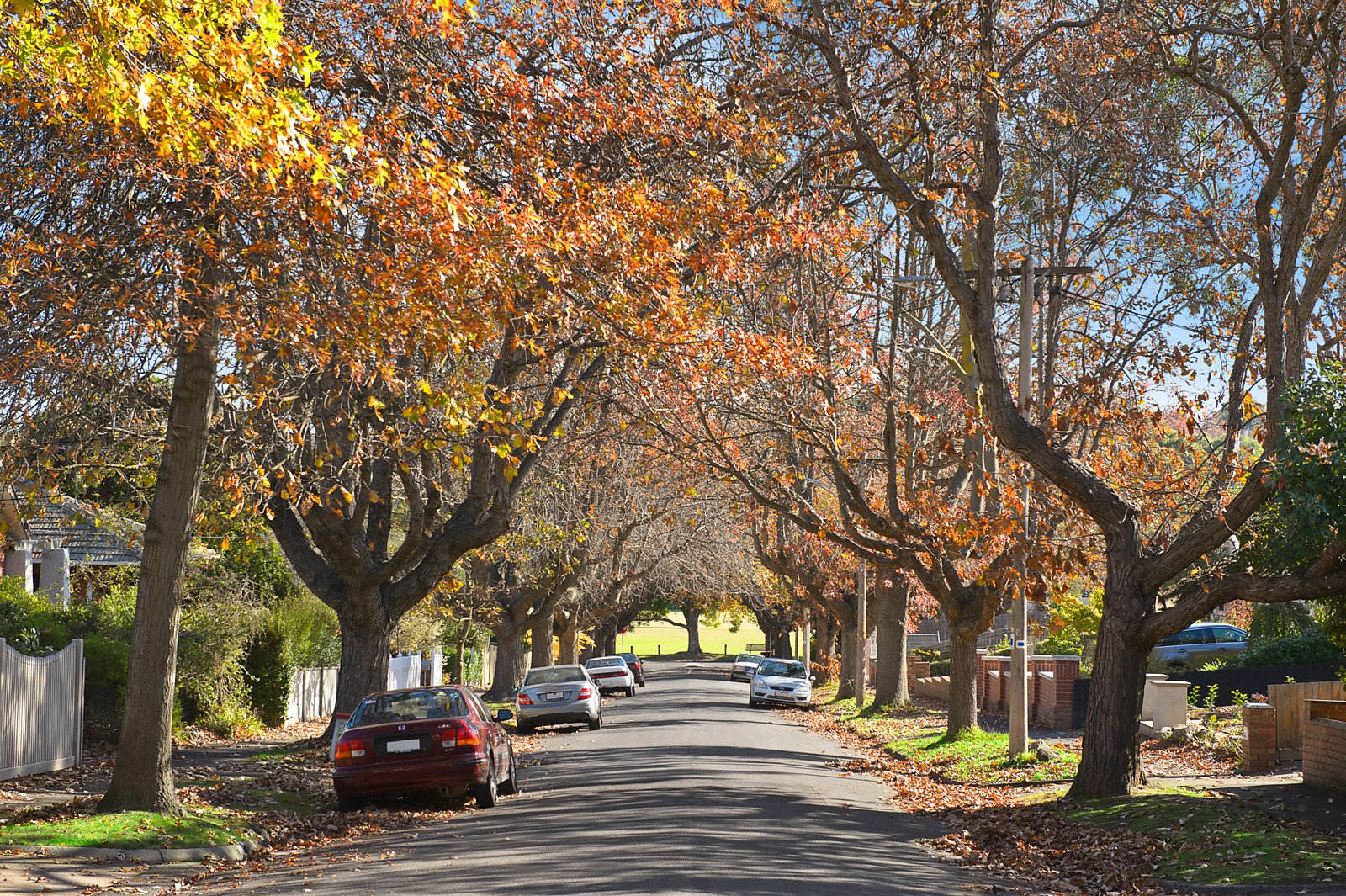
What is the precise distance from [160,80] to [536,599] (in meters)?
31.7

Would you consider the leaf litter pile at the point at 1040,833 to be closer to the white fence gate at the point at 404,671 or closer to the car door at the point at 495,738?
the car door at the point at 495,738

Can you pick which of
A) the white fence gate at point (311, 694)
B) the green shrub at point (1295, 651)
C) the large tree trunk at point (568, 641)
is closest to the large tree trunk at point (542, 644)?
the large tree trunk at point (568, 641)

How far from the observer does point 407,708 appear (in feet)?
51.1

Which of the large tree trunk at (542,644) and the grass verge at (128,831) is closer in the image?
the grass verge at (128,831)

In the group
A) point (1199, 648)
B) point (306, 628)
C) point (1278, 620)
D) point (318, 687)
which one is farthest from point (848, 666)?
point (306, 628)

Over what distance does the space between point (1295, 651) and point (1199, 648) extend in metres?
12.2

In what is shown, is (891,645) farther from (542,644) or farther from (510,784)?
(510,784)

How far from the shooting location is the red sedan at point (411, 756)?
1483 cm

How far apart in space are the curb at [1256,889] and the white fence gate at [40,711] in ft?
44.9

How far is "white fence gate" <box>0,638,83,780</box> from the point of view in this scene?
16.4 metres

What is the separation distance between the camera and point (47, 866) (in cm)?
1045

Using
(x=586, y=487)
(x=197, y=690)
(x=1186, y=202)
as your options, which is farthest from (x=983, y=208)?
(x=586, y=487)

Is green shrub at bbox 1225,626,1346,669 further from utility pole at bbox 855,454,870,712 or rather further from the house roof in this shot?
the house roof

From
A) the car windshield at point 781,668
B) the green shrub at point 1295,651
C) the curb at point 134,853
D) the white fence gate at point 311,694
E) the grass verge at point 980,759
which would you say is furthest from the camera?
the car windshield at point 781,668
